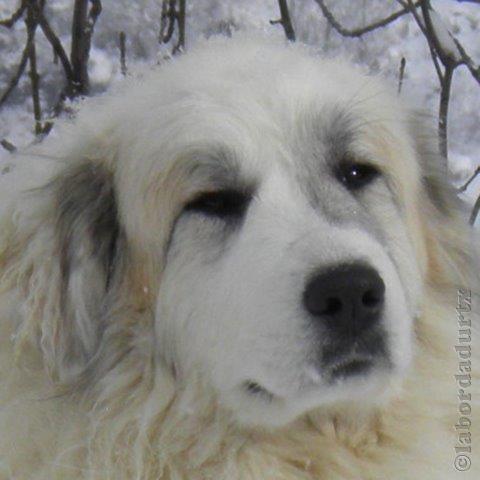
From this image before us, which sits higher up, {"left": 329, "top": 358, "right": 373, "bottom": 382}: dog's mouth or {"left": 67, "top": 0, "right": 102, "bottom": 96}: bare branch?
{"left": 329, "top": 358, "right": 373, "bottom": 382}: dog's mouth

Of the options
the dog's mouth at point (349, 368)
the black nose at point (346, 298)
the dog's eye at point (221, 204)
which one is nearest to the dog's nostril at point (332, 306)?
the black nose at point (346, 298)

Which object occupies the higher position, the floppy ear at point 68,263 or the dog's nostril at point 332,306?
the dog's nostril at point 332,306

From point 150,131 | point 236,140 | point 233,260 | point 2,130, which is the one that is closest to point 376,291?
point 233,260

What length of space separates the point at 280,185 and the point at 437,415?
71cm

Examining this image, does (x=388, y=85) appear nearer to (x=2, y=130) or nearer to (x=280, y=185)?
(x=280, y=185)

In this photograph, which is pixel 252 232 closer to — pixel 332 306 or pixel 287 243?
pixel 287 243

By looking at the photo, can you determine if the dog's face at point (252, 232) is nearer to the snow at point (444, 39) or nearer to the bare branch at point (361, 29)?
the bare branch at point (361, 29)

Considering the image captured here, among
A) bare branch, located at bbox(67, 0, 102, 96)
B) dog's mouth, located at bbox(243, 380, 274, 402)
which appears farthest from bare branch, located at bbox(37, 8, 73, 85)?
dog's mouth, located at bbox(243, 380, 274, 402)

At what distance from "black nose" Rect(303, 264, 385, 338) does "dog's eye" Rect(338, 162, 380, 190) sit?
0.43m

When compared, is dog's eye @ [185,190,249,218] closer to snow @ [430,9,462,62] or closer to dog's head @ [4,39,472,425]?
dog's head @ [4,39,472,425]

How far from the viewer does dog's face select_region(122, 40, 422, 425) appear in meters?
2.49

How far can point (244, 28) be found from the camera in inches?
231

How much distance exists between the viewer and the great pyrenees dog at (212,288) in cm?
271

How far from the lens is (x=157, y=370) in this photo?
287cm
